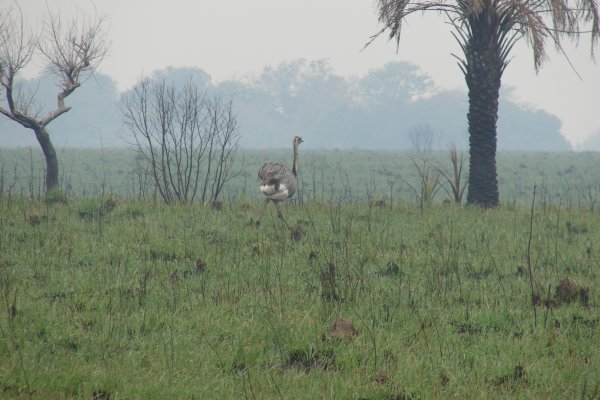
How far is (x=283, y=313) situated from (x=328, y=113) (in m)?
162

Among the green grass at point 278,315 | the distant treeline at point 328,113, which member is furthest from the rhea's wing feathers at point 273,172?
the distant treeline at point 328,113

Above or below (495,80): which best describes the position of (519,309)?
below

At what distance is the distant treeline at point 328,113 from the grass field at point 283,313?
12553cm

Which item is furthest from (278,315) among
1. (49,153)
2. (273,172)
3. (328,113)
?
(328,113)

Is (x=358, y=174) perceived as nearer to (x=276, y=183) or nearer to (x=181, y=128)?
(x=181, y=128)

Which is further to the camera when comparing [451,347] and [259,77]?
A: [259,77]

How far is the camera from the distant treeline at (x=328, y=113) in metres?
148

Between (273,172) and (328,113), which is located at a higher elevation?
(328,113)

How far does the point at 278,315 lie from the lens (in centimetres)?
557

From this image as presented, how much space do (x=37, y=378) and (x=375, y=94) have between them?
177 m

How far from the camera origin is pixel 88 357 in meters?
4.68

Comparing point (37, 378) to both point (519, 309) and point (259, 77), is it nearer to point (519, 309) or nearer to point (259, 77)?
point (519, 309)

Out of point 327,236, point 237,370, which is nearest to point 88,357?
point 237,370

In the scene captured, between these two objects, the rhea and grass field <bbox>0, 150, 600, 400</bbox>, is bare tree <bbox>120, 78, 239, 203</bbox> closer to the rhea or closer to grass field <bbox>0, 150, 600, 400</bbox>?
the rhea
